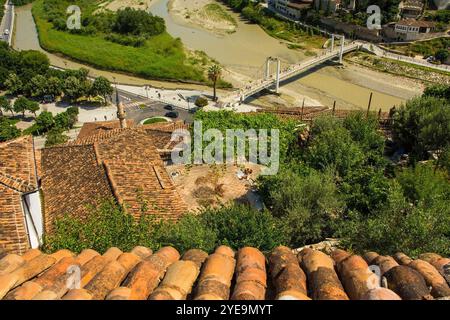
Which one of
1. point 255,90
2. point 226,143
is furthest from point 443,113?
point 255,90

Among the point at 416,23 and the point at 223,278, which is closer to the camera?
the point at 223,278

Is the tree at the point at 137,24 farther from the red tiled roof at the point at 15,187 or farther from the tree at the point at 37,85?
the red tiled roof at the point at 15,187

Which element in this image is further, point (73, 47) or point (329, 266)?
point (73, 47)

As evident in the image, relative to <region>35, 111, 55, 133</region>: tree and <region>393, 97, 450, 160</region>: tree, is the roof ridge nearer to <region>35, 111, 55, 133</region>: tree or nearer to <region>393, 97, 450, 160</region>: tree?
<region>393, 97, 450, 160</region>: tree

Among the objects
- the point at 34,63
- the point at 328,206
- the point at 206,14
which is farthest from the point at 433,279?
the point at 206,14

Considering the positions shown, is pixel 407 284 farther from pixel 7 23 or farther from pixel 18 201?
pixel 7 23

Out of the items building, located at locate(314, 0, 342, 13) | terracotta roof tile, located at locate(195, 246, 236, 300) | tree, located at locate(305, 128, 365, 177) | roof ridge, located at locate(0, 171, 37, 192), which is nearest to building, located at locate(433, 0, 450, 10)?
building, located at locate(314, 0, 342, 13)
